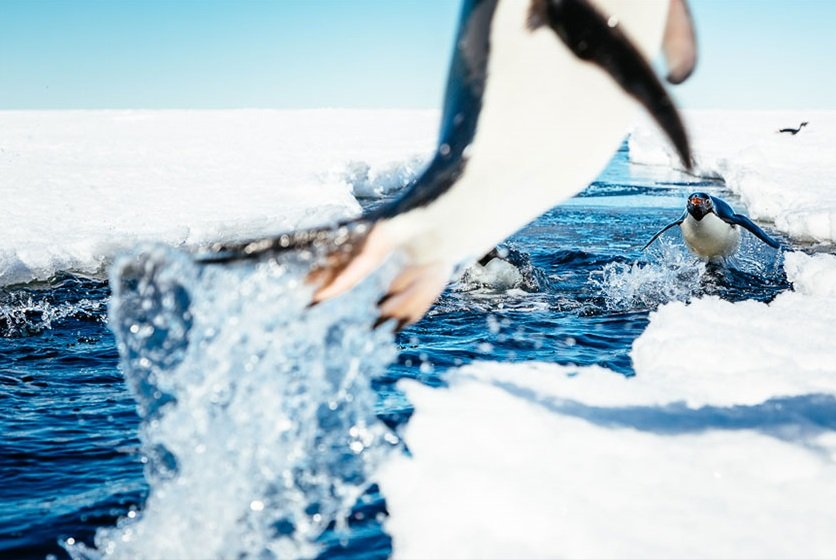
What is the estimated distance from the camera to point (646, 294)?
739 cm

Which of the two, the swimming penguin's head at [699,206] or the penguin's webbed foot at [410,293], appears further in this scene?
the swimming penguin's head at [699,206]

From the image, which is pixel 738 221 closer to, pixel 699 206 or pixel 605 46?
pixel 699 206

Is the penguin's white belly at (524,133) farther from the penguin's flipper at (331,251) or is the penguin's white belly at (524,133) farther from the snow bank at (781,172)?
the snow bank at (781,172)

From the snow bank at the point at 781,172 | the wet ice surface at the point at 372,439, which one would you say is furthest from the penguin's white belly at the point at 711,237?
the wet ice surface at the point at 372,439

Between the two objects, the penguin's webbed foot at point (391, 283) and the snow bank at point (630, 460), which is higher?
the penguin's webbed foot at point (391, 283)

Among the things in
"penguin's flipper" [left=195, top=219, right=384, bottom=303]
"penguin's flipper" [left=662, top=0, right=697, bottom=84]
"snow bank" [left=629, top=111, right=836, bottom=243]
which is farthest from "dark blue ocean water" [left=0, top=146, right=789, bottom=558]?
"penguin's flipper" [left=662, top=0, right=697, bottom=84]

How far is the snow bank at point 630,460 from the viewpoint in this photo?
2.66m

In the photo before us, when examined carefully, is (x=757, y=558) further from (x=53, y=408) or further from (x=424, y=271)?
(x=53, y=408)

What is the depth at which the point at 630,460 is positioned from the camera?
3.17 m

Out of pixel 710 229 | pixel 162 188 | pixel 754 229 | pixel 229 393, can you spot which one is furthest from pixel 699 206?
pixel 162 188

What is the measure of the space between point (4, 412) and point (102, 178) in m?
10.2

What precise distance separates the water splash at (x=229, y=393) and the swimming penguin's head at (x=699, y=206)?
6670 millimetres

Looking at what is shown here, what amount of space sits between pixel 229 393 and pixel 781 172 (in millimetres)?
17401

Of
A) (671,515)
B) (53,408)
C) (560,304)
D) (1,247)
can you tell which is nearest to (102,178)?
(1,247)
